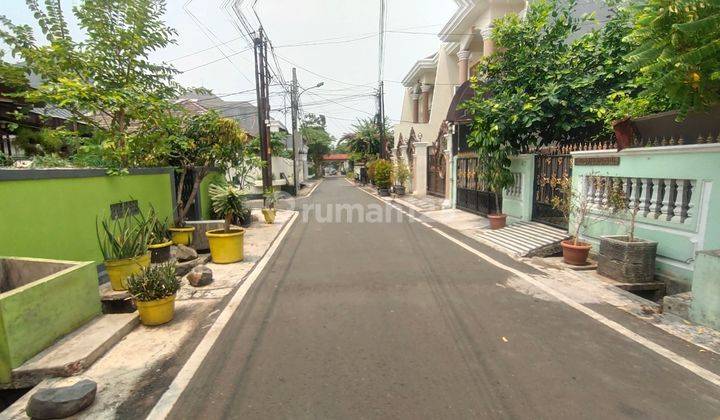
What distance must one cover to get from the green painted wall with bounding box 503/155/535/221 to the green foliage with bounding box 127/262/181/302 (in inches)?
335

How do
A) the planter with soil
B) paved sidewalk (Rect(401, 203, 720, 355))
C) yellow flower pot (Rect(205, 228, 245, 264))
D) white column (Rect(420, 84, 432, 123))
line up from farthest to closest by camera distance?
white column (Rect(420, 84, 432, 123))
yellow flower pot (Rect(205, 228, 245, 264))
the planter with soil
paved sidewalk (Rect(401, 203, 720, 355))

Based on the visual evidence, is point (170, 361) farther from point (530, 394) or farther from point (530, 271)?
point (530, 271)

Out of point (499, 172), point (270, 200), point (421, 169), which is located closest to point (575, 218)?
point (499, 172)

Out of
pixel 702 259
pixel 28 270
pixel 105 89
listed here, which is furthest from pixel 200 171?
pixel 702 259

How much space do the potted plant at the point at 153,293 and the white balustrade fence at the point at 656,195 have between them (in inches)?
268

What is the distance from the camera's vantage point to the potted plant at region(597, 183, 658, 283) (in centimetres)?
553

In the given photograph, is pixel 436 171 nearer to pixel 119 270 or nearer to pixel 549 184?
pixel 549 184

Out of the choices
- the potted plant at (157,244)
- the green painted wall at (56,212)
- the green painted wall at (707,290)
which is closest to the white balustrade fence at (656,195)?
the green painted wall at (707,290)

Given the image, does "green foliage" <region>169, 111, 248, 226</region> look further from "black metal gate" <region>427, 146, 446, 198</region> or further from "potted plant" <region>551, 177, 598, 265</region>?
"black metal gate" <region>427, 146, 446, 198</region>

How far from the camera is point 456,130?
15.2 m

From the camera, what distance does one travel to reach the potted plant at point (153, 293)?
4.19 meters

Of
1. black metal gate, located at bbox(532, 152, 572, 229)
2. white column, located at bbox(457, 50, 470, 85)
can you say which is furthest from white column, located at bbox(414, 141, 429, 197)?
black metal gate, located at bbox(532, 152, 572, 229)

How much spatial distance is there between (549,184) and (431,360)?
7.17 m

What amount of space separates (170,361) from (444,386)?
2502mm
